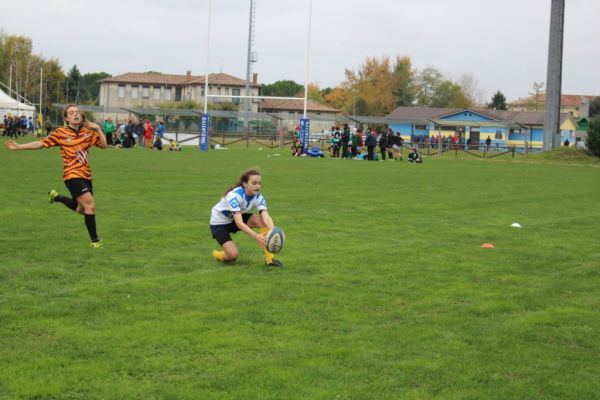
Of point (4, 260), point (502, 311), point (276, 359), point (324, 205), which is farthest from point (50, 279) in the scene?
point (324, 205)

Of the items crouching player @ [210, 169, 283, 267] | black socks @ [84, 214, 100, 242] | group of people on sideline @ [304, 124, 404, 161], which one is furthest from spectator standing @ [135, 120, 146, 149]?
crouching player @ [210, 169, 283, 267]

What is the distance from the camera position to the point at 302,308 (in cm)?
803

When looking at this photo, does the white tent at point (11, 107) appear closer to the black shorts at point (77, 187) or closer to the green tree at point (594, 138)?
the green tree at point (594, 138)

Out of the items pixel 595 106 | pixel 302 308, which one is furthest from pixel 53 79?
pixel 302 308

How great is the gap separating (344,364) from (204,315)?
1801 mm

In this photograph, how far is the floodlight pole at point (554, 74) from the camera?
56781 millimetres

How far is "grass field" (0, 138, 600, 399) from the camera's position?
583cm

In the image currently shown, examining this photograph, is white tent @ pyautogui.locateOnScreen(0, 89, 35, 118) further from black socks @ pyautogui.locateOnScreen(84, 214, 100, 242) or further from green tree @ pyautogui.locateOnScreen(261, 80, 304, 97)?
green tree @ pyautogui.locateOnScreen(261, 80, 304, 97)

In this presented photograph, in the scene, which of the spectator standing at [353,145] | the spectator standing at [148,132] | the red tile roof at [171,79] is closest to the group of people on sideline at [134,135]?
the spectator standing at [148,132]

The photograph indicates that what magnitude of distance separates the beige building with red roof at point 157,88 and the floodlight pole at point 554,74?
68.4 metres

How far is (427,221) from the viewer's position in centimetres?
1595

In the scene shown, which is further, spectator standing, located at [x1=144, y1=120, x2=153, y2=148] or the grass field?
spectator standing, located at [x1=144, y1=120, x2=153, y2=148]

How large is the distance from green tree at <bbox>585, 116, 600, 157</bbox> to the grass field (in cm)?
3737

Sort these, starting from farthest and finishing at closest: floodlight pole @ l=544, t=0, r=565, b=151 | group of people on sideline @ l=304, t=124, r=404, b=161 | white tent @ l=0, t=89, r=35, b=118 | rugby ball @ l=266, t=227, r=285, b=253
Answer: white tent @ l=0, t=89, r=35, b=118 < floodlight pole @ l=544, t=0, r=565, b=151 < group of people on sideline @ l=304, t=124, r=404, b=161 < rugby ball @ l=266, t=227, r=285, b=253
